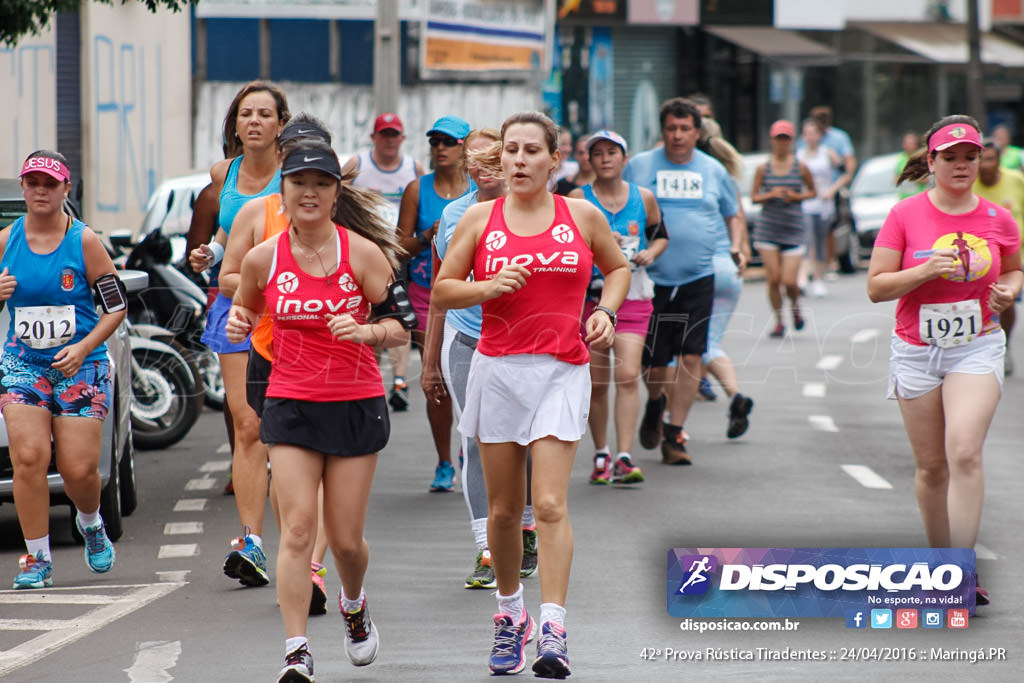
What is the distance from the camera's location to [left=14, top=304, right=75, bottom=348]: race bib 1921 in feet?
25.9

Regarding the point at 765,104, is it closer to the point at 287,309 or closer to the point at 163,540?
the point at 163,540

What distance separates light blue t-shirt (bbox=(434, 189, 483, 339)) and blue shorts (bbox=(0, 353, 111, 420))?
1560 mm

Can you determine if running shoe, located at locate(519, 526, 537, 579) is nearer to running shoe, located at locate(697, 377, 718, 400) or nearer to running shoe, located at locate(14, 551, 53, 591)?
running shoe, located at locate(14, 551, 53, 591)

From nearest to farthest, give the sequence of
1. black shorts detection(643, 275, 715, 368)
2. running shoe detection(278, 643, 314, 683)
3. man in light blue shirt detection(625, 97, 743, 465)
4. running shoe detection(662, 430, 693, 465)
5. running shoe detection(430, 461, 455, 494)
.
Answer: running shoe detection(278, 643, 314, 683) < running shoe detection(430, 461, 455, 494) < man in light blue shirt detection(625, 97, 743, 465) < black shorts detection(643, 275, 715, 368) < running shoe detection(662, 430, 693, 465)

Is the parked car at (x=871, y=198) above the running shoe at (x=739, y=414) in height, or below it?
above

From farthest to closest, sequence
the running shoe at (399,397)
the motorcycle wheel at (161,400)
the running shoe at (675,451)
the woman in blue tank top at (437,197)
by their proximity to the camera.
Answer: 1. the running shoe at (399,397)
2. the motorcycle wheel at (161,400)
3. the running shoe at (675,451)
4. the woman in blue tank top at (437,197)

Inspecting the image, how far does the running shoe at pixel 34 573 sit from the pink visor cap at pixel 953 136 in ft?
13.5

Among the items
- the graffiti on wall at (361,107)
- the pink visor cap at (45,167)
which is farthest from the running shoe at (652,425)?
the graffiti on wall at (361,107)

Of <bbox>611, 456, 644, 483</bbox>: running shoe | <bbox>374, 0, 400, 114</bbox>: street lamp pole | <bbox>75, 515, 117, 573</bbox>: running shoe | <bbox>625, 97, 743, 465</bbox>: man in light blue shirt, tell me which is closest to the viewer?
<bbox>75, 515, 117, 573</bbox>: running shoe

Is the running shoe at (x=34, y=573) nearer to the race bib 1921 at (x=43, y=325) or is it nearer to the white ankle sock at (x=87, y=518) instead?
the white ankle sock at (x=87, y=518)

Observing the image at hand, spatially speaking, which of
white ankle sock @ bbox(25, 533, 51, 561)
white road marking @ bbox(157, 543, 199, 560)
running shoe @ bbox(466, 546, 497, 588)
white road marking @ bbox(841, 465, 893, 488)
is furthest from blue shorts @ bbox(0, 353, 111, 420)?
white road marking @ bbox(841, 465, 893, 488)

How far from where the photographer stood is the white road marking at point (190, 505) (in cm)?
1004

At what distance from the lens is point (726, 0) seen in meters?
34.5

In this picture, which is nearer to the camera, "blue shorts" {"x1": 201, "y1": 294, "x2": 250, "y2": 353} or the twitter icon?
the twitter icon
